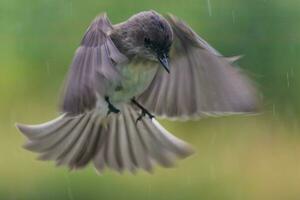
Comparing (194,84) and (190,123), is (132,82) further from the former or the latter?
(190,123)

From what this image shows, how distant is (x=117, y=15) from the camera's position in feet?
15.1

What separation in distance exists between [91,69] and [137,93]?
17.8 inches

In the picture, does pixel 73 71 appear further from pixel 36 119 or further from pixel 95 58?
pixel 36 119

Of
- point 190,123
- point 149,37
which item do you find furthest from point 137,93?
point 190,123

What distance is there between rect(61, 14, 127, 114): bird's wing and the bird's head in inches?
3.2

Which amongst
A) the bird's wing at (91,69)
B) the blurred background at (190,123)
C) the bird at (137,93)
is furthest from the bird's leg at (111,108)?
the blurred background at (190,123)

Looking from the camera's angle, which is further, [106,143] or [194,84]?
[106,143]

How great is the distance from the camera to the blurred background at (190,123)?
473 centimetres

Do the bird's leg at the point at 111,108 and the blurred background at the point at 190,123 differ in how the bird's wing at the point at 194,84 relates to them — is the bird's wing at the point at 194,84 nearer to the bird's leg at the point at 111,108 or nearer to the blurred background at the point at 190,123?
the bird's leg at the point at 111,108

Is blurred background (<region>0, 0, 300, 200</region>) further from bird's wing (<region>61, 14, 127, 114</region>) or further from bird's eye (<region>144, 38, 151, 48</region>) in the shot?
bird's wing (<region>61, 14, 127, 114</region>)

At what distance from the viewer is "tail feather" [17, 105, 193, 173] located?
4.01 meters

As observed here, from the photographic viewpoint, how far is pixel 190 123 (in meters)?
5.11

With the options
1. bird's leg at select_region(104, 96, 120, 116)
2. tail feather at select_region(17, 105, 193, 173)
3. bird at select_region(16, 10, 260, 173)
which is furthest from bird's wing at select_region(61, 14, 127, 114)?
tail feather at select_region(17, 105, 193, 173)

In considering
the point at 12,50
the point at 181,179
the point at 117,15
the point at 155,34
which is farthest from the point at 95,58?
the point at 181,179
